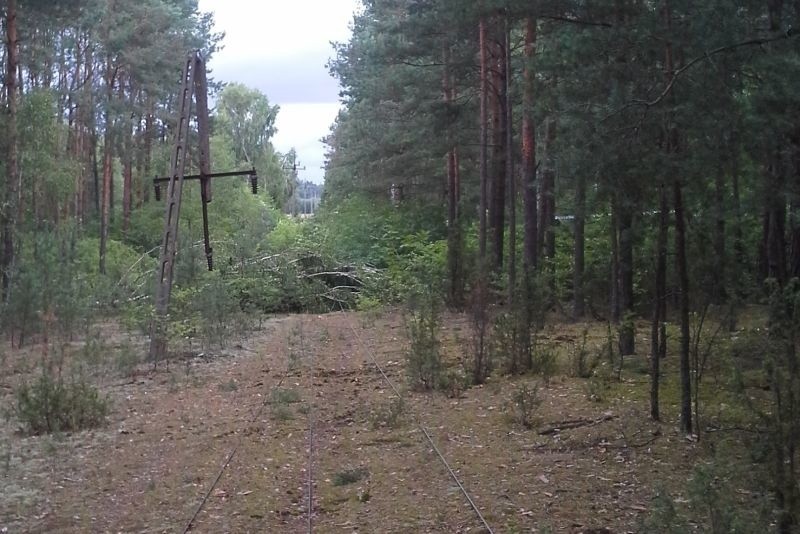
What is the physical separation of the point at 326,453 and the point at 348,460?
0.45 m

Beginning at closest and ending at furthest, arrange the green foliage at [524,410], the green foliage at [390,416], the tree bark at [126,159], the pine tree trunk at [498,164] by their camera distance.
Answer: the green foliage at [524,410], the green foliage at [390,416], the pine tree trunk at [498,164], the tree bark at [126,159]

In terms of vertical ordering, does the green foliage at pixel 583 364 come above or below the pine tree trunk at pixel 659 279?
below

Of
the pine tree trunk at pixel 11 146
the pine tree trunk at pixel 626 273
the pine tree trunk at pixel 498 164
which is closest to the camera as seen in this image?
the pine tree trunk at pixel 626 273

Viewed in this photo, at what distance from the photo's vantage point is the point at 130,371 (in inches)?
616

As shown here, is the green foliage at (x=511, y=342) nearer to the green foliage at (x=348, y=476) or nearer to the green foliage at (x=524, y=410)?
the green foliage at (x=524, y=410)

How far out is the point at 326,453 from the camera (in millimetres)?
9562

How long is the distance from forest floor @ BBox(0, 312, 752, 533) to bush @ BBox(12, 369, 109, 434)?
0.94 feet

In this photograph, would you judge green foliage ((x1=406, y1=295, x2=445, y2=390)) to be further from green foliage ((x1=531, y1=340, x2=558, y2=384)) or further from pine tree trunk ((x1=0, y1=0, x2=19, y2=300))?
pine tree trunk ((x1=0, y1=0, x2=19, y2=300))

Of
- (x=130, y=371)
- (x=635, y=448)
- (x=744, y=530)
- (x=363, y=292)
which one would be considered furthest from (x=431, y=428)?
(x=363, y=292)

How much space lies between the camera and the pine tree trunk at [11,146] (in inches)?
804

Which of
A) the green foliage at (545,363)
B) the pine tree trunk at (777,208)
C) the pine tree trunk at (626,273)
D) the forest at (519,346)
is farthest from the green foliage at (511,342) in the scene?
the pine tree trunk at (777,208)

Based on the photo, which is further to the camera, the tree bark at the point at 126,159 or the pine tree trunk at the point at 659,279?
the tree bark at the point at 126,159

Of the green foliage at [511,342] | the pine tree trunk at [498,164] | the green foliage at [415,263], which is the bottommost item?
the green foliage at [511,342]

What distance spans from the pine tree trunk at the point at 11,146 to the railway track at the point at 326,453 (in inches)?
354
